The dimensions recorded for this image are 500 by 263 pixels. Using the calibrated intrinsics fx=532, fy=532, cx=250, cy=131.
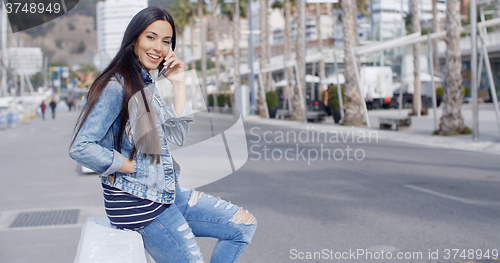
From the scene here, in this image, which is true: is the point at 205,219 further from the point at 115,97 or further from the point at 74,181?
the point at 74,181

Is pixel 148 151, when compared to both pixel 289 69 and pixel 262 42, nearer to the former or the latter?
pixel 289 69

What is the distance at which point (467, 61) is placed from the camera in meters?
49.4

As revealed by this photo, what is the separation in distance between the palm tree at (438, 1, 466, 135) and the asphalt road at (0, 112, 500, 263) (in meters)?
3.88

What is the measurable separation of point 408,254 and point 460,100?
12.3 metres

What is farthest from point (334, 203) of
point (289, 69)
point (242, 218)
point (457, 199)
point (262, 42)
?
point (262, 42)

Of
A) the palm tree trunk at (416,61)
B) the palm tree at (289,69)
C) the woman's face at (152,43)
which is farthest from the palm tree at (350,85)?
the woman's face at (152,43)

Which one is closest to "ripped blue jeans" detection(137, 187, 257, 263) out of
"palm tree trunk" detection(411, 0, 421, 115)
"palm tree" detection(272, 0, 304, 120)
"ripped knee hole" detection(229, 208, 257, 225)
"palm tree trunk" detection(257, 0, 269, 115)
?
"ripped knee hole" detection(229, 208, 257, 225)

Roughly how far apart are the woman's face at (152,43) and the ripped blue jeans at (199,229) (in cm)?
61

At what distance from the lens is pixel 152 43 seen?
7.66 feet

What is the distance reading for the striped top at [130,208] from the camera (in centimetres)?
224

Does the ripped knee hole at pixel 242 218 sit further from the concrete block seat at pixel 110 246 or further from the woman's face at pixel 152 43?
the woman's face at pixel 152 43

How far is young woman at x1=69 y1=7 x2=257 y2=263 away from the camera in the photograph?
2.13 metres

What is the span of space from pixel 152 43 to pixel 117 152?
0.52 meters

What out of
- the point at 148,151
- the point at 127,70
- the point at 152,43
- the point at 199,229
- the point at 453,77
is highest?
the point at 453,77
